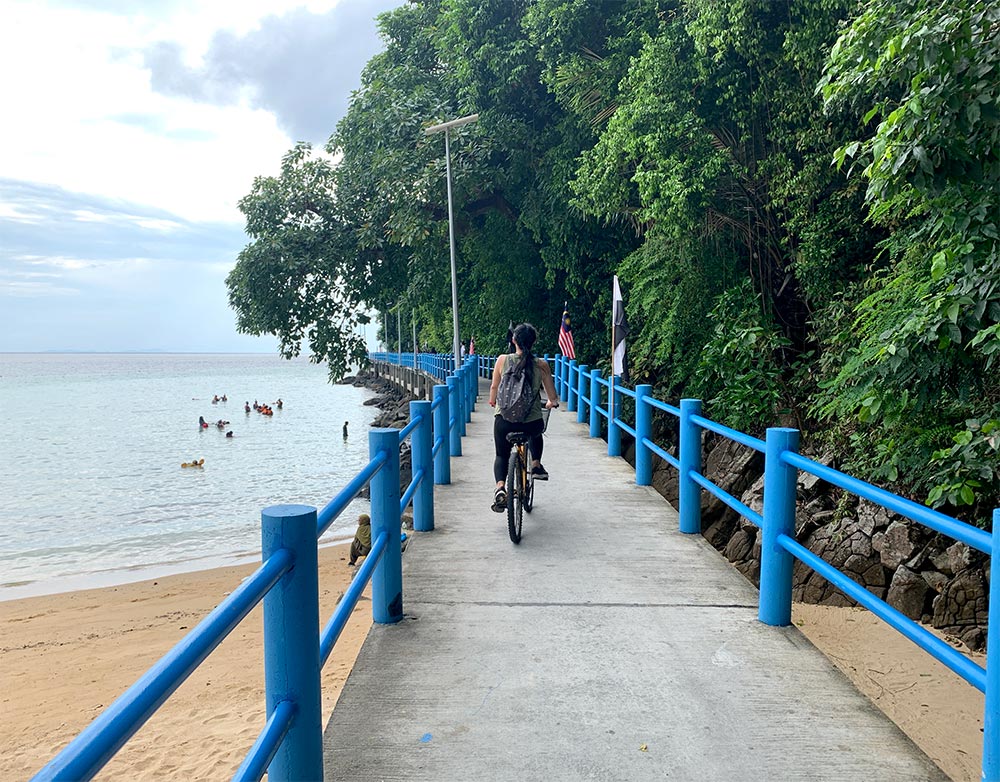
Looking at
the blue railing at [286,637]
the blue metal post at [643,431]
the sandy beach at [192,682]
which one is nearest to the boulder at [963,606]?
the sandy beach at [192,682]

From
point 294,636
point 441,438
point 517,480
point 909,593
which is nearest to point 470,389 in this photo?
point 441,438

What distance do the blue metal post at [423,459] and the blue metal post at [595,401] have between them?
6.43 metres

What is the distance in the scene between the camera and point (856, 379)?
29.5ft

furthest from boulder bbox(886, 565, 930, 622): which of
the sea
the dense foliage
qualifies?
the sea

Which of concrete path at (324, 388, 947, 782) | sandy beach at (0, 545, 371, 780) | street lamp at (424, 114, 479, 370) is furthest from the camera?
street lamp at (424, 114, 479, 370)

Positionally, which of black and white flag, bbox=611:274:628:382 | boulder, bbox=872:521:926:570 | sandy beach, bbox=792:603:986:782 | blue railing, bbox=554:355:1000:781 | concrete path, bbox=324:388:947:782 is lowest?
sandy beach, bbox=792:603:986:782

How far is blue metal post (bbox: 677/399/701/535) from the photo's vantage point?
21.0 ft

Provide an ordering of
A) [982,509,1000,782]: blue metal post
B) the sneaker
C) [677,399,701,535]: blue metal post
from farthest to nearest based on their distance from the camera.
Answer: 1. [677,399,701,535]: blue metal post
2. the sneaker
3. [982,509,1000,782]: blue metal post

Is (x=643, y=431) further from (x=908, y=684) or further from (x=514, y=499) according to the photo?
(x=908, y=684)

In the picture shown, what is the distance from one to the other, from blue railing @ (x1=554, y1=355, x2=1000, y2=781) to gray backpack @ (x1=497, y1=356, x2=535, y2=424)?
1.34 meters

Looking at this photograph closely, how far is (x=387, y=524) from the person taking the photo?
4.24m

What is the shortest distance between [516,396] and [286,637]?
4181 mm

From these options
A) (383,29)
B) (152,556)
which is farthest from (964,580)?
(383,29)

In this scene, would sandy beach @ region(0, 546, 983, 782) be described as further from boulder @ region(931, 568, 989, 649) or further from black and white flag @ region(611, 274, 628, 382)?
black and white flag @ region(611, 274, 628, 382)
